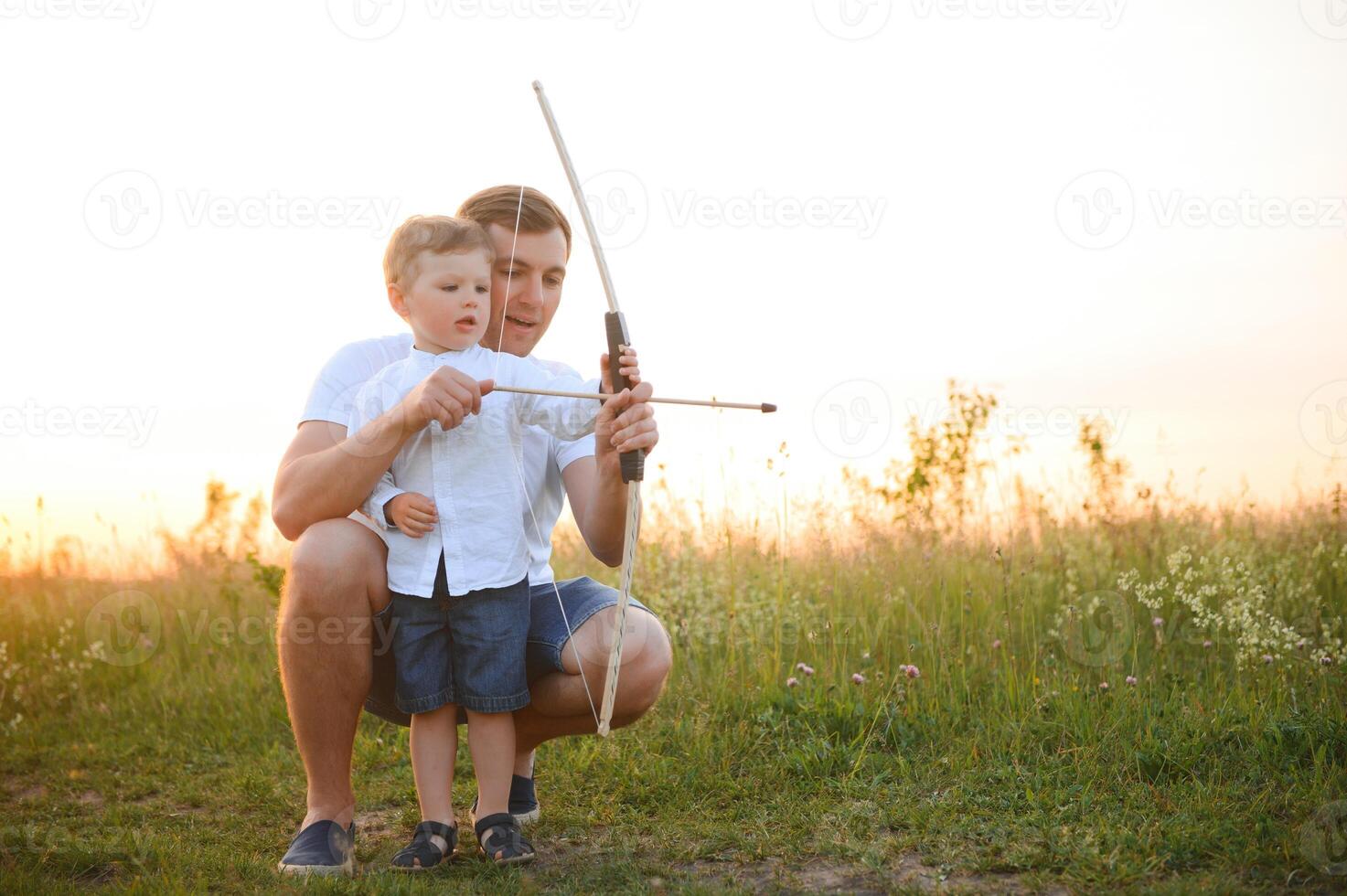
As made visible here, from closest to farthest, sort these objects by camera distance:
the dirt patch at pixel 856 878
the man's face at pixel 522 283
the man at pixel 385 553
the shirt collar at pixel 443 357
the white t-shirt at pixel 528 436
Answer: the dirt patch at pixel 856 878 → the man at pixel 385 553 → the shirt collar at pixel 443 357 → the white t-shirt at pixel 528 436 → the man's face at pixel 522 283

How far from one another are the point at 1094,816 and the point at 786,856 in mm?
821

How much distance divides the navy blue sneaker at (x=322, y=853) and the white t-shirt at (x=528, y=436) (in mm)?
811

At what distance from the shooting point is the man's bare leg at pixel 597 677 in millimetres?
2967

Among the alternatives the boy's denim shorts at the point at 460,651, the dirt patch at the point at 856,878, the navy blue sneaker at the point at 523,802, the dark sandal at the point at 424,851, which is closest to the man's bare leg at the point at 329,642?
the boy's denim shorts at the point at 460,651

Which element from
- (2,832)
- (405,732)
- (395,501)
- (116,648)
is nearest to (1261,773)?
(395,501)

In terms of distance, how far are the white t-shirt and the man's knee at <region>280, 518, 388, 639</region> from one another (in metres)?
0.17

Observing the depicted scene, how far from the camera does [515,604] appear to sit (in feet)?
9.56

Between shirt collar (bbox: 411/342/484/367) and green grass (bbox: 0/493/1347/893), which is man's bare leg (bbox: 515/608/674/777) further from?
shirt collar (bbox: 411/342/484/367)

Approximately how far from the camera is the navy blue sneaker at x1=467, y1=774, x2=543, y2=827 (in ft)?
10.8

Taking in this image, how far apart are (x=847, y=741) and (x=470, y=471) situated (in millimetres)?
1572

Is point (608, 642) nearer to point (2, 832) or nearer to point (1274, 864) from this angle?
point (1274, 864)

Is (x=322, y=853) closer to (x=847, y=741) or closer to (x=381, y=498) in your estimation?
(x=381, y=498)

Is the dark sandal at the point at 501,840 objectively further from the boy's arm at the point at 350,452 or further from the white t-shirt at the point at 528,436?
the boy's arm at the point at 350,452

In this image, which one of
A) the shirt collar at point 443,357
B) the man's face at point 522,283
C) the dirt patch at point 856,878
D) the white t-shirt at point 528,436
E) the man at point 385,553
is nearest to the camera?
the dirt patch at point 856,878
